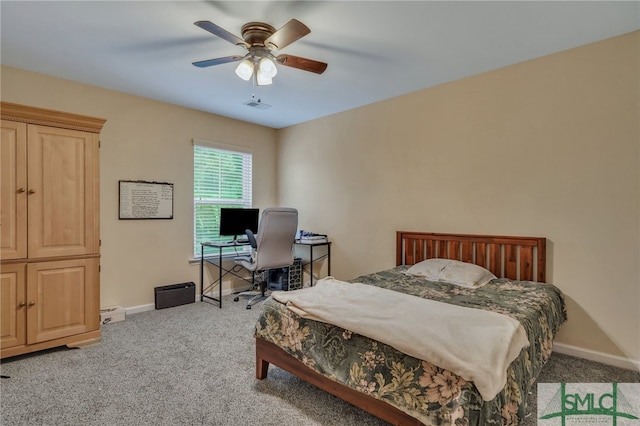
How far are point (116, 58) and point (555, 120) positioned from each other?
3814 mm

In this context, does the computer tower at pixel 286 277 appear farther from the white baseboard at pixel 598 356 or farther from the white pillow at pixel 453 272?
the white baseboard at pixel 598 356

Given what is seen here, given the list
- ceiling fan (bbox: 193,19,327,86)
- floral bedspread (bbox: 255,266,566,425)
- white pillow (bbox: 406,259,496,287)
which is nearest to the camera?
floral bedspread (bbox: 255,266,566,425)

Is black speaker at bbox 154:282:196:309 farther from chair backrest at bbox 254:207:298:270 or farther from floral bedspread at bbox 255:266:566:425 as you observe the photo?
floral bedspread at bbox 255:266:566:425

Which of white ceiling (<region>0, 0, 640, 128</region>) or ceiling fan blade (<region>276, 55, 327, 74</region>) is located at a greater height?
white ceiling (<region>0, 0, 640, 128</region>)

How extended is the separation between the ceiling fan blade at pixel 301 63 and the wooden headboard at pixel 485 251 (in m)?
2.05

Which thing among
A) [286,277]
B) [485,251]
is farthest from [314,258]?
[485,251]

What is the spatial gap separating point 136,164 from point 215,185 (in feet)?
3.44

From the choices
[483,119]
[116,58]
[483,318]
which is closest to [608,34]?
[483,119]

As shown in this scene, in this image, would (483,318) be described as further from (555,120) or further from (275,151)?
(275,151)

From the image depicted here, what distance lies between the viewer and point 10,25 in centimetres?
234

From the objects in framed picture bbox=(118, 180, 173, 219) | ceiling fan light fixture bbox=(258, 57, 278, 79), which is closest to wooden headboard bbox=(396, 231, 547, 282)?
ceiling fan light fixture bbox=(258, 57, 278, 79)

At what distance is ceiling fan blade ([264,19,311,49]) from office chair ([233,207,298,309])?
6.24ft

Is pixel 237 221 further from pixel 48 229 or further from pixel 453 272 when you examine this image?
pixel 453 272

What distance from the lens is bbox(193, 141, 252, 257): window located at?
172 inches
